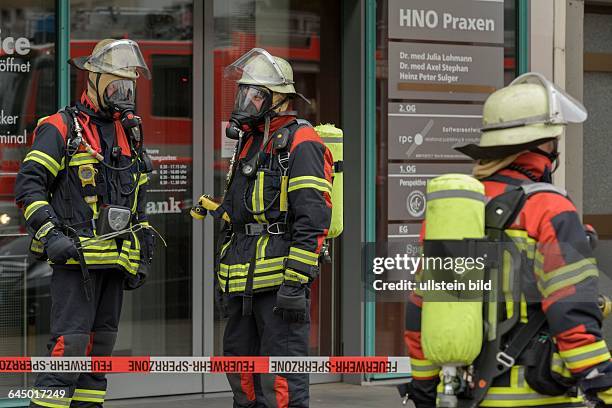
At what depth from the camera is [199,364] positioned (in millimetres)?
6621

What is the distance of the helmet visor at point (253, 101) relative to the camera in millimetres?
6312

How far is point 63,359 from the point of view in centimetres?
631

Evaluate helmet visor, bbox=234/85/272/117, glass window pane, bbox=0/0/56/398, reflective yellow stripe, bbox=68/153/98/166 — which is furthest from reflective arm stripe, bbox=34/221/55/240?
glass window pane, bbox=0/0/56/398

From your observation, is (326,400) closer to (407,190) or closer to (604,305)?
(407,190)

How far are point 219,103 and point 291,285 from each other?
285cm

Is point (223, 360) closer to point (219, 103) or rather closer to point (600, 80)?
point (219, 103)

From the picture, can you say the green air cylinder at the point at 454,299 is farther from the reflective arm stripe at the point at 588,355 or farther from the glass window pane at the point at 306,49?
the glass window pane at the point at 306,49

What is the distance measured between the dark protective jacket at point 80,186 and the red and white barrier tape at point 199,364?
19.4 inches

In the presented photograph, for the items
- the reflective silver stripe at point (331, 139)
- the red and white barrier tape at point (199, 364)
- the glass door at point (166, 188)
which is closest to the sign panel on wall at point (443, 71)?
the glass door at point (166, 188)

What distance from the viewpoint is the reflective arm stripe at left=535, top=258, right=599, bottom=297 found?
400cm

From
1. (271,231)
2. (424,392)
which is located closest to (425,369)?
(424,392)

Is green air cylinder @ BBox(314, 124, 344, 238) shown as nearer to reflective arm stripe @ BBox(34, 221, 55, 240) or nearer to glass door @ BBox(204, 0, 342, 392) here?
reflective arm stripe @ BBox(34, 221, 55, 240)

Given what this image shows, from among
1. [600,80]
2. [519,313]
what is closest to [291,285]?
[519,313]

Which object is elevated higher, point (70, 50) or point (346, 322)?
point (70, 50)
